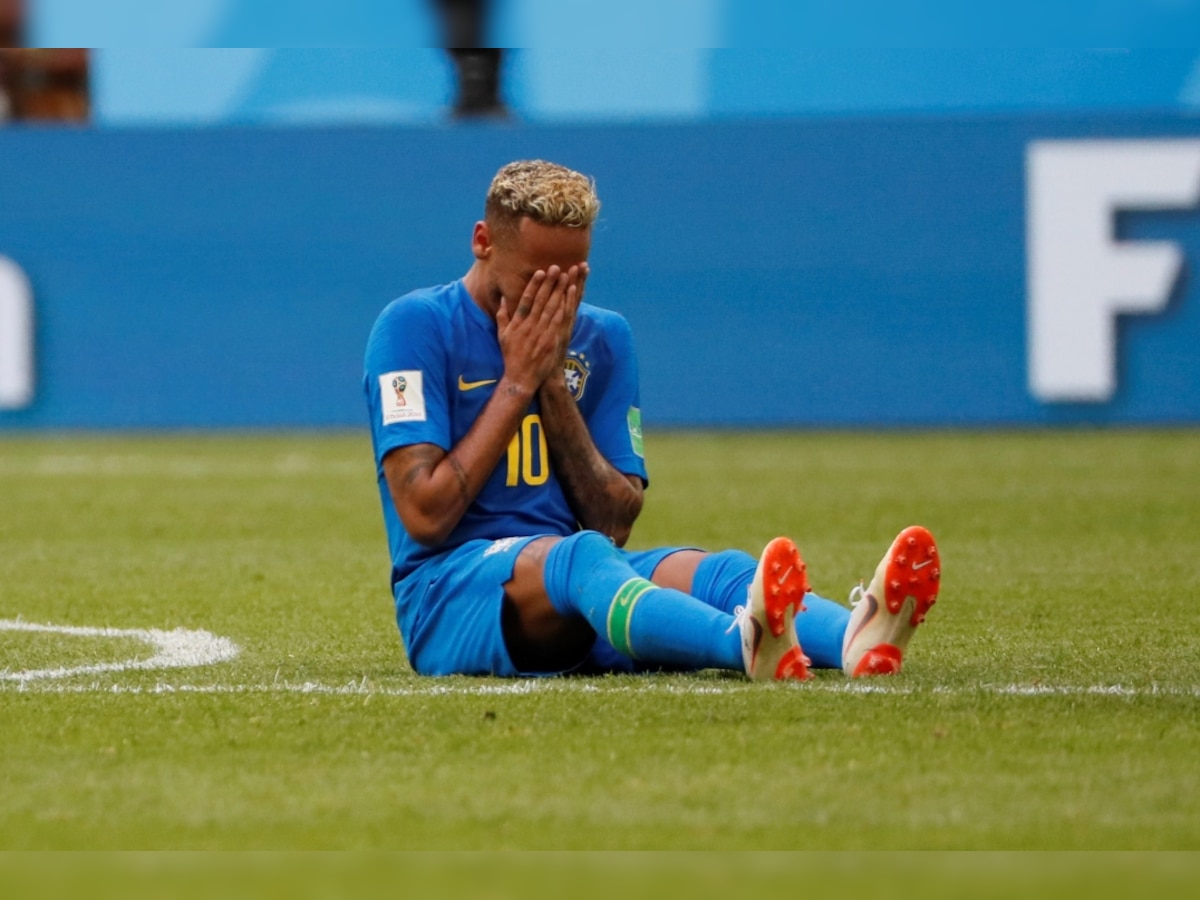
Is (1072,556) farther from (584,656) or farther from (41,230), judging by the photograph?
(41,230)

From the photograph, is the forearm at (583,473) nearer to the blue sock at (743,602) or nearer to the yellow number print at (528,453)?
the yellow number print at (528,453)

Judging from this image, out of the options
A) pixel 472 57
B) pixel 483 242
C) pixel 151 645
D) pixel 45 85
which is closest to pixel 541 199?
pixel 483 242

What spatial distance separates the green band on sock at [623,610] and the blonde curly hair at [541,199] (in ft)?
2.51

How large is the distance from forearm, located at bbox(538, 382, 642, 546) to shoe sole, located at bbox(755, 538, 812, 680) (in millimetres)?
580

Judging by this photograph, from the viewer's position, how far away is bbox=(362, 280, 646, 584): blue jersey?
4.39 meters

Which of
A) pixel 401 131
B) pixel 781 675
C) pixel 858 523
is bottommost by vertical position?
pixel 858 523

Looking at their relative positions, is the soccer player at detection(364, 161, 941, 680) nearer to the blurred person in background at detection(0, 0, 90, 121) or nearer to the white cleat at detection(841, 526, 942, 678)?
the white cleat at detection(841, 526, 942, 678)

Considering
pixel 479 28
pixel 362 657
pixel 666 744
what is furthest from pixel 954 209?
pixel 666 744

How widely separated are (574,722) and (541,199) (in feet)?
3.62

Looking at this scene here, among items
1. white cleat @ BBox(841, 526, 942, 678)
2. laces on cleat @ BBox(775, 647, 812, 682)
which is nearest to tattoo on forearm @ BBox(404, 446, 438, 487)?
Result: laces on cleat @ BBox(775, 647, 812, 682)

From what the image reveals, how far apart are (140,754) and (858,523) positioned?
4883mm

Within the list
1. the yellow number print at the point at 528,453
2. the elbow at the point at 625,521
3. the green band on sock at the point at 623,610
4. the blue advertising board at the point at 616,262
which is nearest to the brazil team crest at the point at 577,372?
the yellow number print at the point at 528,453

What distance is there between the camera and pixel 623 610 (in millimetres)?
4137

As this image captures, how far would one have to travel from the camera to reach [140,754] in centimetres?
365
